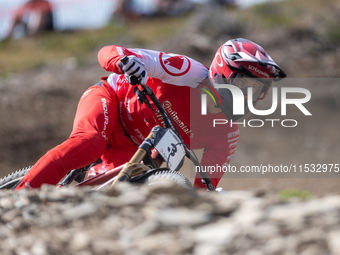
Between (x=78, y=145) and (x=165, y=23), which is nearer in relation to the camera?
(x=78, y=145)

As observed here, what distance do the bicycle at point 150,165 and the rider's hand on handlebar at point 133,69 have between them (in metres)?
0.01

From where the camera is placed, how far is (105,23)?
58.4 feet

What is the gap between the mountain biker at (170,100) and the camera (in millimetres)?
3560

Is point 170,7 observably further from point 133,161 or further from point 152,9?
point 133,161

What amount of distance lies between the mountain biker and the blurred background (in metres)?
5.68

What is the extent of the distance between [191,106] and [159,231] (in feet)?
7.06

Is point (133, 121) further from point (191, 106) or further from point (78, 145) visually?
point (78, 145)

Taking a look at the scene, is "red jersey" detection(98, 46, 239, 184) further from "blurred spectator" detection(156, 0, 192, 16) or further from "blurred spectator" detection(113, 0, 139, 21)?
"blurred spectator" detection(156, 0, 192, 16)

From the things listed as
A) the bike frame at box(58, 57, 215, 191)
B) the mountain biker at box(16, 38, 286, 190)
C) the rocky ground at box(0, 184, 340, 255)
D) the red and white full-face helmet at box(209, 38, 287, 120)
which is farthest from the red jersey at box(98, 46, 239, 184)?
the rocky ground at box(0, 184, 340, 255)

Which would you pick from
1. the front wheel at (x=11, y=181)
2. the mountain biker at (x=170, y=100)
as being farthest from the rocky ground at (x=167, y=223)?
the front wheel at (x=11, y=181)

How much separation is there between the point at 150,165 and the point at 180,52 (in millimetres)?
11135

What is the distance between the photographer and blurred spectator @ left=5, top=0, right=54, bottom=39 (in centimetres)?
1678

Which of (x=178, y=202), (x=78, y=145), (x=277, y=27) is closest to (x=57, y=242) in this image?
(x=178, y=202)

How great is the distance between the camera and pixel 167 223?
1.89 metres
